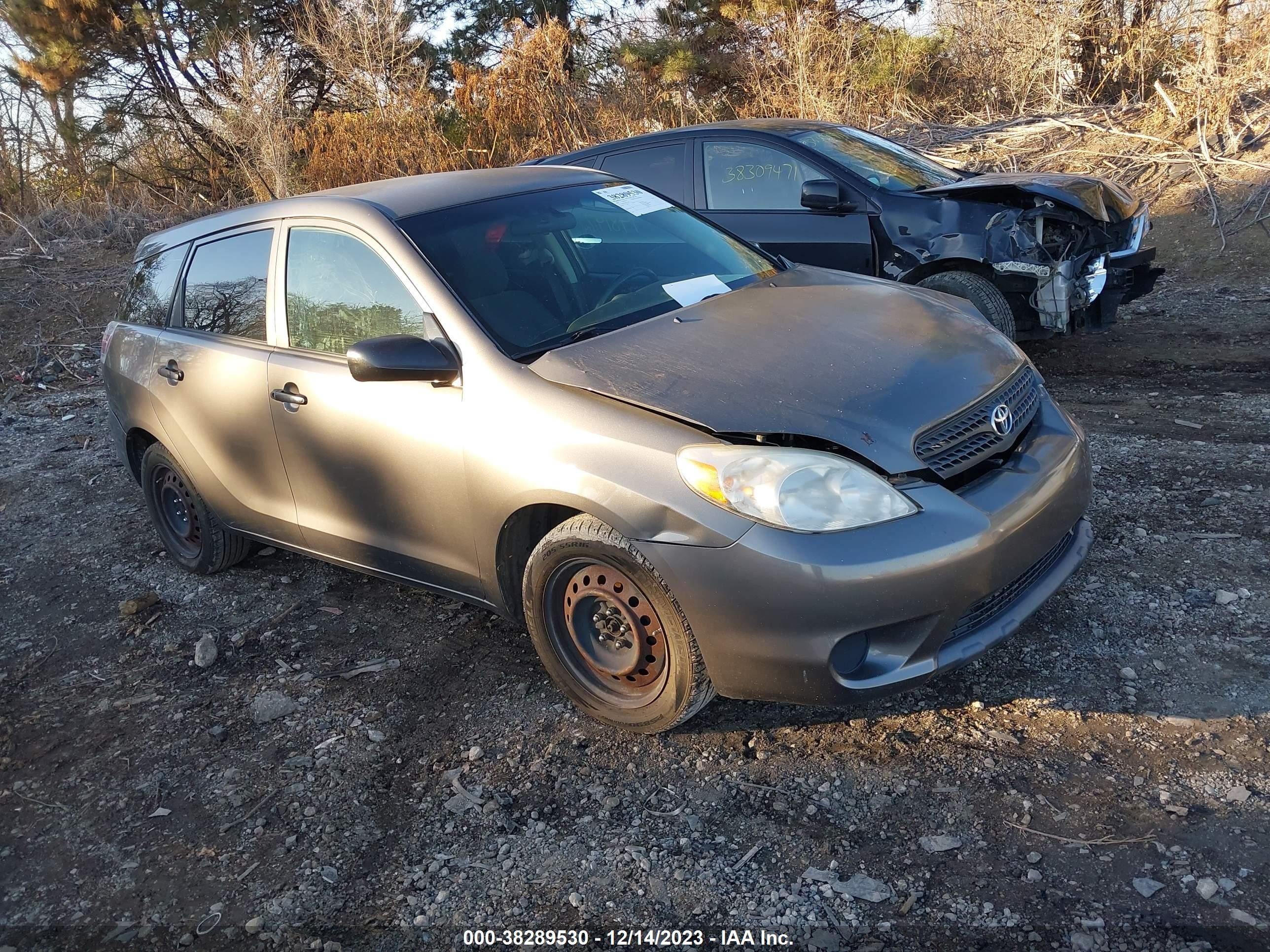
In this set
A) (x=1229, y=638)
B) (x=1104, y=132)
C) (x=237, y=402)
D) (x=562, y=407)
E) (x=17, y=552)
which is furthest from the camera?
(x=1104, y=132)

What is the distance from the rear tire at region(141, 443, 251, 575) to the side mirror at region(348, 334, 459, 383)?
181 centimetres

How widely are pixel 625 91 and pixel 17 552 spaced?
513 inches

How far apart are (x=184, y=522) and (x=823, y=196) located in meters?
4.19

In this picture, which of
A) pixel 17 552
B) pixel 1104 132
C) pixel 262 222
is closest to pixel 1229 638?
pixel 262 222

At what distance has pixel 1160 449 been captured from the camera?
16.3 ft

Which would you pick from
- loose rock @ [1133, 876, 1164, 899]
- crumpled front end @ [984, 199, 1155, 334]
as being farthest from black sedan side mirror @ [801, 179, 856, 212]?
loose rock @ [1133, 876, 1164, 899]

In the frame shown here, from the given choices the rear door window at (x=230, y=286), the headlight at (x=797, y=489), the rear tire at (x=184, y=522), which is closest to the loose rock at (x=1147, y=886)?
the headlight at (x=797, y=489)

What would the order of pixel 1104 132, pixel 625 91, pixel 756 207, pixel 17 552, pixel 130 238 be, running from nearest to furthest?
pixel 17 552 < pixel 756 207 < pixel 1104 132 < pixel 130 238 < pixel 625 91

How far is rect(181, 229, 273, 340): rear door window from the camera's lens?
4176 millimetres

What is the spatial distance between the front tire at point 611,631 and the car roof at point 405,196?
1533 millimetres

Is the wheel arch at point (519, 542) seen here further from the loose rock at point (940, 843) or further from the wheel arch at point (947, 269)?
the wheel arch at point (947, 269)

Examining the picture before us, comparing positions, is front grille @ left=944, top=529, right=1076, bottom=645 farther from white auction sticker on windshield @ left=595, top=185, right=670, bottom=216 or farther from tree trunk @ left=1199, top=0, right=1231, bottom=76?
tree trunk @ left=1199, top=0, right=1231, bottom=76

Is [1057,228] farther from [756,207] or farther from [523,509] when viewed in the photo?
[523,509]

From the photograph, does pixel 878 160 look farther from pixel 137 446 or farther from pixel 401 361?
pixel 137 446
